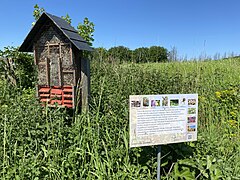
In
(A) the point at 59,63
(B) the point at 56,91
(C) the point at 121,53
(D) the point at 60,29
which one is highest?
(C) the point at 121,53

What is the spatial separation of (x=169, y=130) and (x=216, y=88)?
376cm

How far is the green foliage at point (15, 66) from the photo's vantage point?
14.8ft

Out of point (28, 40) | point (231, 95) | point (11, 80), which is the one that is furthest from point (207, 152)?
point (11, 80)

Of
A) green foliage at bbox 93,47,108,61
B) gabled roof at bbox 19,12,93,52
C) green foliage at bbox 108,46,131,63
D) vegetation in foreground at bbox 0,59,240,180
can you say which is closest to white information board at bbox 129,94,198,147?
vegetation in foreground at bbox 0,59,240,180

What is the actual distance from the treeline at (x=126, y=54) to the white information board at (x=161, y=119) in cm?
417

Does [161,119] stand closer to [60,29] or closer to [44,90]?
[60,29]

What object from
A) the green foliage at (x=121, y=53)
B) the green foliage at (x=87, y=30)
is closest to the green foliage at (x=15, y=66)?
the green foliage at (x=87, y=30)

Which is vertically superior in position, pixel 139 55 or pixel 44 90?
A: pixel 139 55

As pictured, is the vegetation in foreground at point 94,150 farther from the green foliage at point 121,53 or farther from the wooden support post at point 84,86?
the green foliage at point 121,53

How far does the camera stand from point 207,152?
7.06 ft

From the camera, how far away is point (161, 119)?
180 cm

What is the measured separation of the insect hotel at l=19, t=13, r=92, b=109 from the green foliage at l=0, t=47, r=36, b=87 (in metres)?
1.38

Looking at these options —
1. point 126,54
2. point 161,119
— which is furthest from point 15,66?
point 126,54

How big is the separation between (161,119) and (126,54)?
609cm
